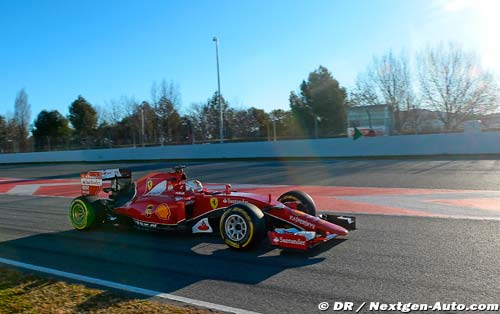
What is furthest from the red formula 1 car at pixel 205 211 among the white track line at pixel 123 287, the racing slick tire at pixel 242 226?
the white track line at pixel 123 287

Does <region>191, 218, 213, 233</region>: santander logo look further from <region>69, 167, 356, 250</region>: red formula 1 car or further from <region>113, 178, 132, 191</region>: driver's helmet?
<region>113, 178, 132, 191</region>: driver's helmet

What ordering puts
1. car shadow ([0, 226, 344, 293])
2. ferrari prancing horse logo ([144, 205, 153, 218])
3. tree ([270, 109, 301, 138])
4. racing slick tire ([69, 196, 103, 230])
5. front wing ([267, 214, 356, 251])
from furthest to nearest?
tree ([270, 109, 301, 138])
racing slick tire ([69, 196, 103, 230])
ferrari prancing horse logo ([144, 205, 153, 218])
front wing ([267, 214, 356, 251])
car shadow ([0, 226, 344, 293])

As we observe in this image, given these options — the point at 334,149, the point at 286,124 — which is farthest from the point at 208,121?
the point at 334,149

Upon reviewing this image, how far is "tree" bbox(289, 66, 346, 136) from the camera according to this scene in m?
42.7

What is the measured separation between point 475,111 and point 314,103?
623 inches

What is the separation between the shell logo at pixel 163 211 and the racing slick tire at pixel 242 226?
1.24 meters

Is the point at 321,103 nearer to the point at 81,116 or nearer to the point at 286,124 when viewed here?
the point at 286,124

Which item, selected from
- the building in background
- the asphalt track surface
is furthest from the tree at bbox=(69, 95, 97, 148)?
the asphalt track surface

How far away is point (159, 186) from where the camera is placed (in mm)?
7871

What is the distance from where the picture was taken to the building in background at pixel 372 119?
31.4 metres

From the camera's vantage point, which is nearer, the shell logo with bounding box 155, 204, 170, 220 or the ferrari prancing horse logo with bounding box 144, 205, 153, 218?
the shell logo with bounding box 155, 204, 170, 220

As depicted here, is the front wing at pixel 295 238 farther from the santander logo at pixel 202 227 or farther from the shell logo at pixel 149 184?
the shell logo at pixel 149 184

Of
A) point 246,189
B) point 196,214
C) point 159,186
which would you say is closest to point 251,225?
point 196,214

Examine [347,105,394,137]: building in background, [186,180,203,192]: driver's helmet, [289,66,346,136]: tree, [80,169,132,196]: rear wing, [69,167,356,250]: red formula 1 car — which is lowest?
[69,167,356,250]: red formula 1 car
